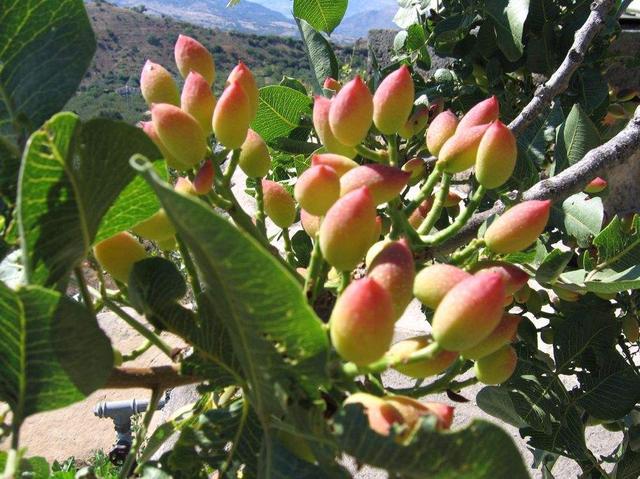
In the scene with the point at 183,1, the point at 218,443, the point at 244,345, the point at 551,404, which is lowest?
the point at 183,1

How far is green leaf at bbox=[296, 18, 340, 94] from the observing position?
89cm

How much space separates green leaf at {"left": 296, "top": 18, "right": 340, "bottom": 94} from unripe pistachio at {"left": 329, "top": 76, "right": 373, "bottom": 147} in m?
0.37

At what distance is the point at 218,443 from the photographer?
1.56ft

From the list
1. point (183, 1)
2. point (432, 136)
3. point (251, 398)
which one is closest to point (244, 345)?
point (251, 398)

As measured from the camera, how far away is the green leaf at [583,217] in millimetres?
789

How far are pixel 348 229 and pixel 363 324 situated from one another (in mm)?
79

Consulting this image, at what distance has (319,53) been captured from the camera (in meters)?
0.90

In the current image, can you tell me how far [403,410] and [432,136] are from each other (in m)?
0.32

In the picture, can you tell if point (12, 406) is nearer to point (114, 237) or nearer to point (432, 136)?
point (114, 237)

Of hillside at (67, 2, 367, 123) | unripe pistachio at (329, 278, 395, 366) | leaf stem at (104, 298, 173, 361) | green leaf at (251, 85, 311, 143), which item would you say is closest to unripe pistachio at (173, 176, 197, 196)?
leaf stem at (104, 298, 173, 361)

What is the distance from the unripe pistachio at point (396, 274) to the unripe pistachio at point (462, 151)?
177 millimetres

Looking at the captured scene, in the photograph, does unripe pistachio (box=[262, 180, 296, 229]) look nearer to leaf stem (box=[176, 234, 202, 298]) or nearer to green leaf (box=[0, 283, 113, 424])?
leaf stem (box=[176, 234, 202, 298])

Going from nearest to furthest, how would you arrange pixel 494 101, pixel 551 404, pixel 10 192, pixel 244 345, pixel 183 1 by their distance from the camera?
pixel 244 345
pixel 10 192
pixel 494 101
pixel 551 404
pixel 183 1

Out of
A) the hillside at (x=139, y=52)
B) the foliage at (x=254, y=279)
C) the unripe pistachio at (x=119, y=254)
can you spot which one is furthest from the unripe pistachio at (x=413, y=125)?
the hillside at (x=139, y=52)
